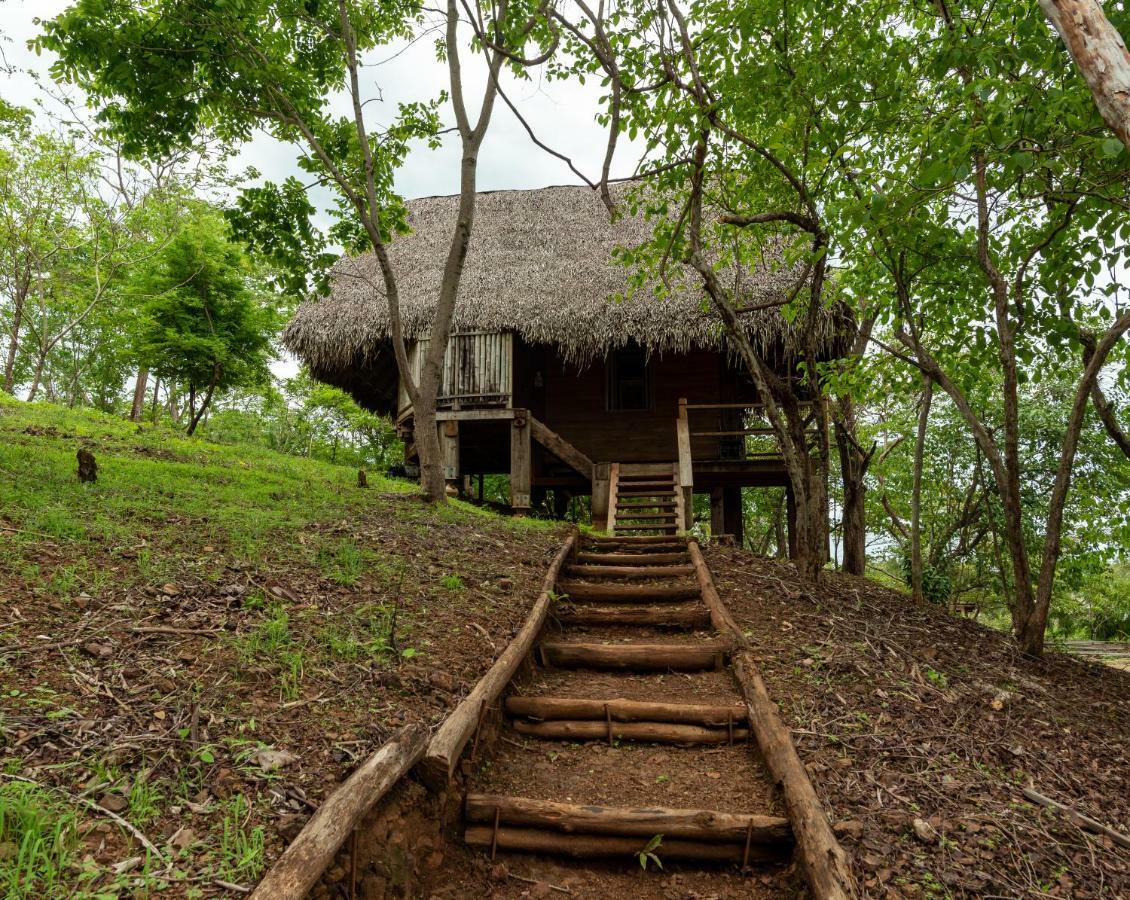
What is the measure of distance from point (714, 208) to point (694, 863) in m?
8.34

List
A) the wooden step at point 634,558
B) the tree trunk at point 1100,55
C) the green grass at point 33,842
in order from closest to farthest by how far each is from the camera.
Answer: the green grass at point 33,842 → the tree trunk at point 1100,55 → the wooden step at point 634,558

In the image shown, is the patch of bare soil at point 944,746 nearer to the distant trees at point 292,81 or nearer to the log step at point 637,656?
the log step at point 637,656

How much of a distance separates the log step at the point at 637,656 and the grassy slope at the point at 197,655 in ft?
1.37

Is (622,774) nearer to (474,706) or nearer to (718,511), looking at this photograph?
(474,706)

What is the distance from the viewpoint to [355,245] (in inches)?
335

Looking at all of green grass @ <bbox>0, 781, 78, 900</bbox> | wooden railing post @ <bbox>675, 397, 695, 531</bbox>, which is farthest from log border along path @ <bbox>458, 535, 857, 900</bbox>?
wooden railing post @ <bbox>675, 397, 695, 531</bbox>

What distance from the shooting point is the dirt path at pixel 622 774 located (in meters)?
2.80

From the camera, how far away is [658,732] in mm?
3838

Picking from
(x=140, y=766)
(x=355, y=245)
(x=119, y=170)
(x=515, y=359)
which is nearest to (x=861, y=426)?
(x=515, y=359)

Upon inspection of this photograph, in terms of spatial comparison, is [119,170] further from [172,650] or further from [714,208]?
[172,650]

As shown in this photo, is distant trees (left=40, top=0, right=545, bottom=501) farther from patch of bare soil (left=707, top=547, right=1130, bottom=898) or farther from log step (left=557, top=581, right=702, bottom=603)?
patch of bare soil (left=707, top=547, right=1130, bottom=898)

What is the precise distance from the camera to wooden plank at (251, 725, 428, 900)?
6.44 feet

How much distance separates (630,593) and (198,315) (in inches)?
443

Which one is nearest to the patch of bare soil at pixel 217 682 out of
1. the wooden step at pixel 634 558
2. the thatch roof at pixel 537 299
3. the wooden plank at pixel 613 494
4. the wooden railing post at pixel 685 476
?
the wooden step at pixel 634 558
